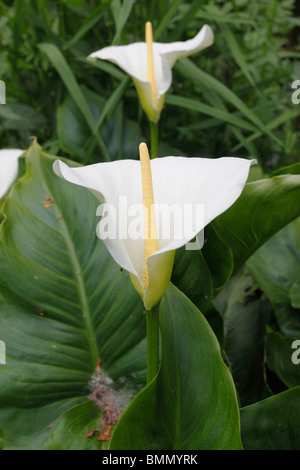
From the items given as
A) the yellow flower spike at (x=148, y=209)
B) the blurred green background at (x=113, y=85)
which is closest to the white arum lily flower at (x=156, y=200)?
the yellow flower spike at (x=148, y=209)

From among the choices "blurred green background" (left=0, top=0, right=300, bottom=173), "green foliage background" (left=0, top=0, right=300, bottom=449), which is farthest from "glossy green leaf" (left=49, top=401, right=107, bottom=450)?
"blurred green background" (left=0, top=0, right=300, bottom=173)

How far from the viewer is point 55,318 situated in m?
0.57

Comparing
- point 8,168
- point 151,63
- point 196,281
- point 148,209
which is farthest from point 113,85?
point 148,209

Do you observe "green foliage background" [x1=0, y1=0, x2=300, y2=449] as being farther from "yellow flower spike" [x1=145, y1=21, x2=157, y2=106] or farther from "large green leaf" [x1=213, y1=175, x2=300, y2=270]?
"yellow flower spike" [x1=145, y1=21, x2=157, y2=106]

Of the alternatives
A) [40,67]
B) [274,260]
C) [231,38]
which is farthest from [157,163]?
[40,67]

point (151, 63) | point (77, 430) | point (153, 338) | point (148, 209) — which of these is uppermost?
point (151, 63)

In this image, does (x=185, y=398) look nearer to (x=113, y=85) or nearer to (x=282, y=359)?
(x=282, y=359)

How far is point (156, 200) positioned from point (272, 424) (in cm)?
26

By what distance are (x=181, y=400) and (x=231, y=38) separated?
0.86m

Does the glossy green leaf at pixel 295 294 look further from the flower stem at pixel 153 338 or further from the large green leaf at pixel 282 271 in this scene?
the flower stem at pixel 153 338

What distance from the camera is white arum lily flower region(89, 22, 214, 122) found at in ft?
2.25

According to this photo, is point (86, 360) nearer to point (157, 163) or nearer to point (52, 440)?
point (52, 440)

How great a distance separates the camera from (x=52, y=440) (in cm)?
47

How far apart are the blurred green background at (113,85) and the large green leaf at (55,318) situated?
0.35 metres
